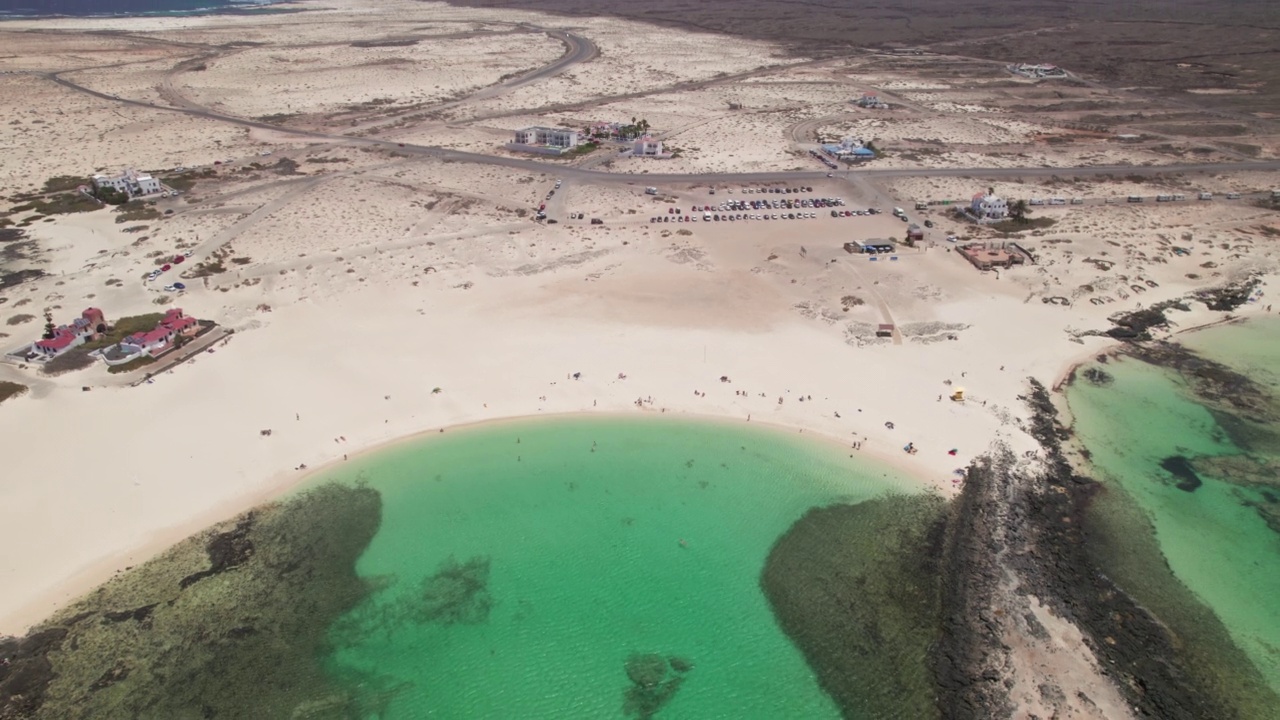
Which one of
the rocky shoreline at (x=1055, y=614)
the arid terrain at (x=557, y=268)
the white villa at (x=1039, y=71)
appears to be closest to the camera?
the rocky shoreline at (x=1055, y=614)

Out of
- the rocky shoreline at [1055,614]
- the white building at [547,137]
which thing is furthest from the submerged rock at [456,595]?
the white building at [547,137]

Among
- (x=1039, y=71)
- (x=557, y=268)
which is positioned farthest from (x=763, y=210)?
(x=1039, y=71)

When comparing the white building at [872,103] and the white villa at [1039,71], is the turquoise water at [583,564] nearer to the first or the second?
the white building at [872,103]

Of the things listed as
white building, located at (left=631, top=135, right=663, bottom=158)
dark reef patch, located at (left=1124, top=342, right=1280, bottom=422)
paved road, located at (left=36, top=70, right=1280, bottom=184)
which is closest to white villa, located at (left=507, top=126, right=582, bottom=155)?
paved road, located at (left=36, top=70, right=1280, bottom=184)

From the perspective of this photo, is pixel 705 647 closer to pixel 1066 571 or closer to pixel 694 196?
pixel 1066 571

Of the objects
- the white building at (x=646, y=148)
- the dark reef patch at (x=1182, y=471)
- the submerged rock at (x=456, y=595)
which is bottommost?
the submerged rock at (x=456, y=595)

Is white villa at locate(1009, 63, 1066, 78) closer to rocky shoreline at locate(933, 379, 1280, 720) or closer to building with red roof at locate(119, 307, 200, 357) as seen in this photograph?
rocky shoreline at locate(933, 379, 1280, 720)

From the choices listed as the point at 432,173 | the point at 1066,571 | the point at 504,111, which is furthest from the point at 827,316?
the point at 504,111
